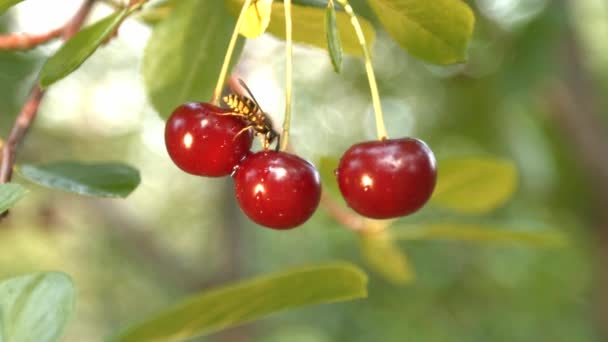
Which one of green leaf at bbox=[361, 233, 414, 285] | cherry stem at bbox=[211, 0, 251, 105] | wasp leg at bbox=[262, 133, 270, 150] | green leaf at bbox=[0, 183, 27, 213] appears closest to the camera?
green leaf at bbox=[0, 183, 27, 213]

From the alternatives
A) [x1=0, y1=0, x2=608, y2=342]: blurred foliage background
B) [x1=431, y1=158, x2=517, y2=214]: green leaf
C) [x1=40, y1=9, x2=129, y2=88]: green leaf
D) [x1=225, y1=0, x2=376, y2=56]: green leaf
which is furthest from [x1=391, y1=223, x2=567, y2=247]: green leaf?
[x1=40, y1=9, x2=129, y2=88]: green leaf

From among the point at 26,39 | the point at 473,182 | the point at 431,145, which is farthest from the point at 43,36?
the point at 431,145

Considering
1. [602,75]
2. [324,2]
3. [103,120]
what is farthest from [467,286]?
[324,2]

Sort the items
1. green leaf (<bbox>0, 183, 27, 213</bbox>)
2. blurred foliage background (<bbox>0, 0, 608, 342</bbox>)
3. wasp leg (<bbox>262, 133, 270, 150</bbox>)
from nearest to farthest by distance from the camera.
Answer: green leaf (<bbox>0, 183, 27, 213</bbox>) < wasp leg (<bbox>262, 133, 270, 150</bbox>) < blurred foliage background (<bbox>0, 0, 608, 342</bbox>)

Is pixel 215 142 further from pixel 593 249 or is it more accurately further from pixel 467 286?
pixel 467 286

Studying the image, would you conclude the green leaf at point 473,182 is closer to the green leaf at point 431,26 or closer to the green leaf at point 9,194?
the green leaf at point 431,26

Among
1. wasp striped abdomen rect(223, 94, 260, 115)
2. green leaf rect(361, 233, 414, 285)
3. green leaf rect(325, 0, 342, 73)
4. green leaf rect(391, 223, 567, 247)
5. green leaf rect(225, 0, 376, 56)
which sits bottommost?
green leaf rect(361, 233, 414, 285)

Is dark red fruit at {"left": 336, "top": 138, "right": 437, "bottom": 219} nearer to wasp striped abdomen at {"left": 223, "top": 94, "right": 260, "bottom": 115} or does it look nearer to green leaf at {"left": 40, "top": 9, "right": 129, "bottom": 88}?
wasp striped abdomen at {"left": 223, "top": 94, "right": 260, "bottom": 115}
